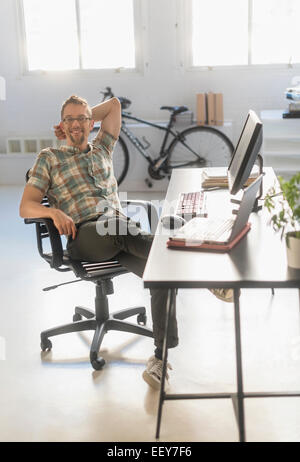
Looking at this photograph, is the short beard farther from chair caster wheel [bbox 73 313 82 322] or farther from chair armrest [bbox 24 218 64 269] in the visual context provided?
chair caster wheel [bbox 73 313 82 322]

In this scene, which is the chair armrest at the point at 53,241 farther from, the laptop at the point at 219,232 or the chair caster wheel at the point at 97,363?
the laptop at the point at 219,232

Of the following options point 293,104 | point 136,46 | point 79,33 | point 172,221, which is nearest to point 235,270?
point 172,221

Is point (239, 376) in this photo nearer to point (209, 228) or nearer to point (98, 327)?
point (209, 228)

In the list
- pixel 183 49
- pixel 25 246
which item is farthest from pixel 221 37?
pixel 25 246

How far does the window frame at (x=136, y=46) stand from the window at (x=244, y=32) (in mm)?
486

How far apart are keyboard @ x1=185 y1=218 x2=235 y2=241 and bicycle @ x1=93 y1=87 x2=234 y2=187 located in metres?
3.85

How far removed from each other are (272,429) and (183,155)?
432cm

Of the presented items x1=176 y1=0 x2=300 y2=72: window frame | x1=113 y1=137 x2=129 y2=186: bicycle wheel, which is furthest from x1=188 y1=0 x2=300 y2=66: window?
x1=113 y1=137 x2=129 y2=186: bicycle wheel

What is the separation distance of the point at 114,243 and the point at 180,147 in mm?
3745

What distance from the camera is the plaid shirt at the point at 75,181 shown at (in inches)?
108

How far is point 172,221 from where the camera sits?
2.31m

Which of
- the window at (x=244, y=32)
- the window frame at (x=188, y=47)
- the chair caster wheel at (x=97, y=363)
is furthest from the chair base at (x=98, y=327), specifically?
the window at (x=244, y=32)

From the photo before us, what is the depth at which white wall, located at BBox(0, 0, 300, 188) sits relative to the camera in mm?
6234
